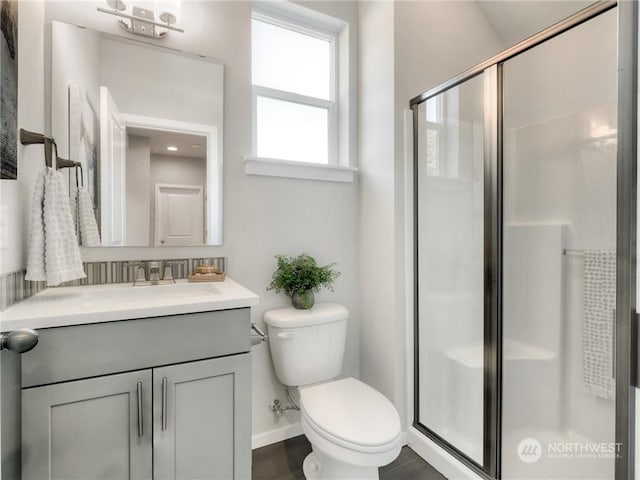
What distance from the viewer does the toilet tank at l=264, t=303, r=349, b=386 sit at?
63.7 inches

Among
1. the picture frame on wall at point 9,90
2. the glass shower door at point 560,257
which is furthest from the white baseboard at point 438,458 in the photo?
the picture frame on wall at point 9,90

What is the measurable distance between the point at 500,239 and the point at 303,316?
96 cm

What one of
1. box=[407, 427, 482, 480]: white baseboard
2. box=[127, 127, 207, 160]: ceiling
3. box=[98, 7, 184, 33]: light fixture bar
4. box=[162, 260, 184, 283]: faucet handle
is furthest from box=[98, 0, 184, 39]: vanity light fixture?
box=[407, 427, 482, 480]: white baseboard

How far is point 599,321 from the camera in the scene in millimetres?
1535

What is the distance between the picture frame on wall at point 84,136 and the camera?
1387mm

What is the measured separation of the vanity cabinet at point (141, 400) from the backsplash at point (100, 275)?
0.71ft

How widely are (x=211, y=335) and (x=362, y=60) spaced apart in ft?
5.71

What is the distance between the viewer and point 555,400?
5.41 ft

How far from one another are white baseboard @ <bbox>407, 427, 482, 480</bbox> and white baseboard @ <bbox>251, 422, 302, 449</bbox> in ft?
2.01

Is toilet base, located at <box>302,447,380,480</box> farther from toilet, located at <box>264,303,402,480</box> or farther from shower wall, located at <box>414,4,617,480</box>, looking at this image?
shower wall, located at <box>414,4,617,480</box>

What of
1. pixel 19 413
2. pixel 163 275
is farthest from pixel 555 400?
pixel 19 413

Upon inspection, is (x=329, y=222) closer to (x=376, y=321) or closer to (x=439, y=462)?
(x=376, y=321)

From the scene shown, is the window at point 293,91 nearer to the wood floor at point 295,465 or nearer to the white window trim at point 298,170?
the white window trim at point 298,170

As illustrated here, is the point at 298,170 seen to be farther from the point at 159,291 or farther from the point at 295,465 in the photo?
the point at 295,465
